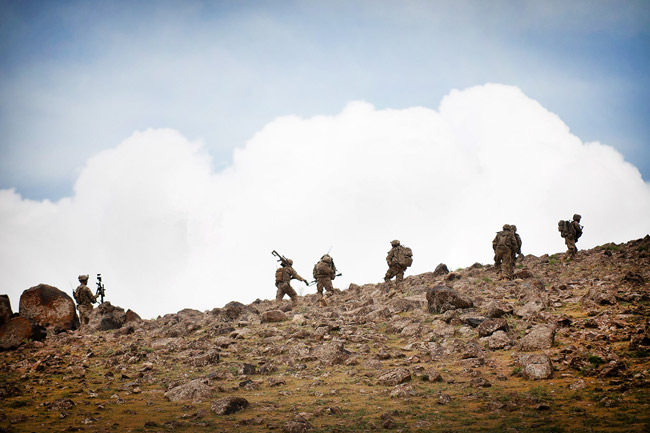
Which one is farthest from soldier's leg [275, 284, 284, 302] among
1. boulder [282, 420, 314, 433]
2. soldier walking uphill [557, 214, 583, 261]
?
soldier walking uphill [557, 214, 583, 261]

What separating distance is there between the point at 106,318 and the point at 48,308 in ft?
7.89

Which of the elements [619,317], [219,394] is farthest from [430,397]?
[619,317]

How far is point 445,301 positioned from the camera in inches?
621

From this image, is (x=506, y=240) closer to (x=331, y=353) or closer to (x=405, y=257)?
(x=405, y=257)

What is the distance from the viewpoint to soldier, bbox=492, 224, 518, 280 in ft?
70.9

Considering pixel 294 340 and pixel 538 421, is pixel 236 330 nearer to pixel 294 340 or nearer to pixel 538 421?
pixel 294 340

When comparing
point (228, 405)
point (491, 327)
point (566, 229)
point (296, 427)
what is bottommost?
point (296, 427)

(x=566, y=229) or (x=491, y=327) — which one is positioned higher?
(x=566, y=229)

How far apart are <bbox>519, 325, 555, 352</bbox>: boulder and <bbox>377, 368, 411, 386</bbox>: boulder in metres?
3.22

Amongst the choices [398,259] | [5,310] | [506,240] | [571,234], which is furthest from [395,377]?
[571,234]

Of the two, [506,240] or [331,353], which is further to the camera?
[506,240]

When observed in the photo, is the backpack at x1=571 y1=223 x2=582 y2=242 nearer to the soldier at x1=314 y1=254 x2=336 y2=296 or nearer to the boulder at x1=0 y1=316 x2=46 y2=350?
the soldier at x1=314 y1=254 x2=336 y2=296

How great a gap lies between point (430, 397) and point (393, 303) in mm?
8898

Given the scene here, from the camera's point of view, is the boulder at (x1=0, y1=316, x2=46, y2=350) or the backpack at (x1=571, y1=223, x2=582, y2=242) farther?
the backpack at (x1=571, y1=223, x2=582, y2=242)
